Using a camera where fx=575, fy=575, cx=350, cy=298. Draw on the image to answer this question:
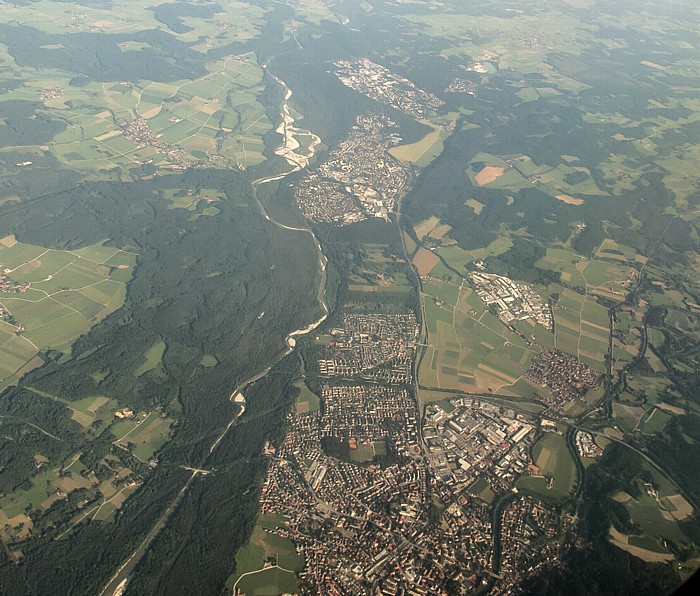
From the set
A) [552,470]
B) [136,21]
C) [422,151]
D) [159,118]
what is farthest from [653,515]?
[136,21]

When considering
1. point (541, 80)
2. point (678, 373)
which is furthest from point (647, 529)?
point (541, 80)

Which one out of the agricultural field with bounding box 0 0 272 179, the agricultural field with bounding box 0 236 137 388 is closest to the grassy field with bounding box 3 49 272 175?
the agricultural field with bounding box 0 0 272 179

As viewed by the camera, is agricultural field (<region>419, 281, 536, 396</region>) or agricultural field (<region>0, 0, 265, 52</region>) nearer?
agricultural field (<region>419, 281, 536, 396</region>)

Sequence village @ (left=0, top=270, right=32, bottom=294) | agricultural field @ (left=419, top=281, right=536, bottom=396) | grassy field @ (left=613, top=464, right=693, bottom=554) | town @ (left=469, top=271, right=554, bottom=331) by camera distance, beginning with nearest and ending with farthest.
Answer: grassy field @ (left=613, top=464, right=693, bottom=554)
agricultural field @ (left=419, top=281, right=536, bottom=396)
village @ (left=0, top=270, right=32, bottom=294)
town @ (left=469, top=271, right=554, bottom=331)

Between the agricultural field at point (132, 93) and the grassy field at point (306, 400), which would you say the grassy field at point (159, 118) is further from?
the grassy field at point (306, 400)

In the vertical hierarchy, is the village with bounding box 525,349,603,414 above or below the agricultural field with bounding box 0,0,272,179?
above

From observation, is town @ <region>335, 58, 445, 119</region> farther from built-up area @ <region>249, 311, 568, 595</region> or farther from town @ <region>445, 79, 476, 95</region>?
built-up area @ <region>249, 311, 568, 595</region>
